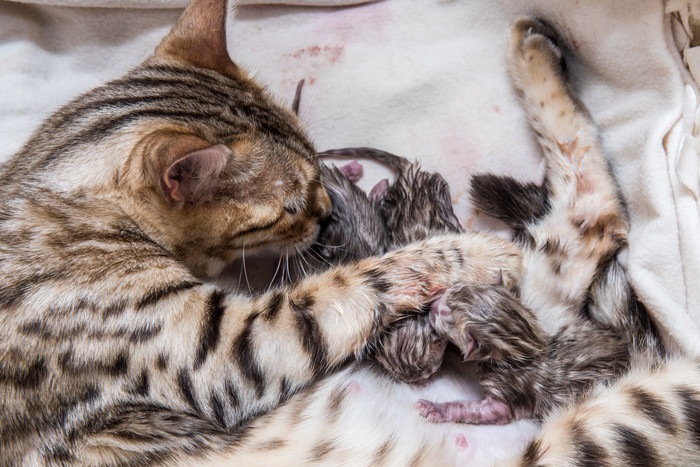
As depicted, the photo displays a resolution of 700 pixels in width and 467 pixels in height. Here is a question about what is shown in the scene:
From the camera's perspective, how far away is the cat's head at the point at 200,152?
5.48 ft

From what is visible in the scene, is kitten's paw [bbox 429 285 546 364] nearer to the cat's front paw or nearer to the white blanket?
the cat's front paw

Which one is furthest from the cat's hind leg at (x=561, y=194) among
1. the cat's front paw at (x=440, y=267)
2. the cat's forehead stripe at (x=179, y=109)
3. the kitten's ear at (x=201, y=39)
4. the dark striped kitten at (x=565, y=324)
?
the kitten's ear at (x=201, y=39)

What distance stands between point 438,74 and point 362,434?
4.37ft

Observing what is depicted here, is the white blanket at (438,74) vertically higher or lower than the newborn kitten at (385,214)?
higher

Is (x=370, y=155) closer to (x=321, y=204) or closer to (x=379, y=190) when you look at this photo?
(x=379, y=190)

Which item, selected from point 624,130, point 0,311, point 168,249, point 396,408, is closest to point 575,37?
point 624,130

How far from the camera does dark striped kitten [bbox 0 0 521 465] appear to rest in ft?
5.42

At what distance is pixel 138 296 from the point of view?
1703mm

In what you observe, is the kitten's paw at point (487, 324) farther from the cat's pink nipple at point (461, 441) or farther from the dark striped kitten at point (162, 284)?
the cat's pink nipple at point (461, 441)

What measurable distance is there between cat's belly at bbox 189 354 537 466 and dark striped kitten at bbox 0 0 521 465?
6 cm

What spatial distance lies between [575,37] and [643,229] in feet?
2.26

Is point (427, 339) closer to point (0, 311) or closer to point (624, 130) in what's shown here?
point (624, 130)

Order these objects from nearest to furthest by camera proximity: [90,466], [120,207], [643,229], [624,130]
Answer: [90,466] < [120,207] < [643,229] < [624,130]

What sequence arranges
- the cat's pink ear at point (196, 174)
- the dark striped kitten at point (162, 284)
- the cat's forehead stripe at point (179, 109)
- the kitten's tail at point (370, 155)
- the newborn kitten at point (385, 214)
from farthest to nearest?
1. the kitten's tail at point (370, 155)
2. the newborn kitten at point (385, 214)
3. the cat's forehead stripe at point (179, 109)
4. the dark striped kitten at point (162, 284)
5. the cat's pink ear at point (196, 174)
